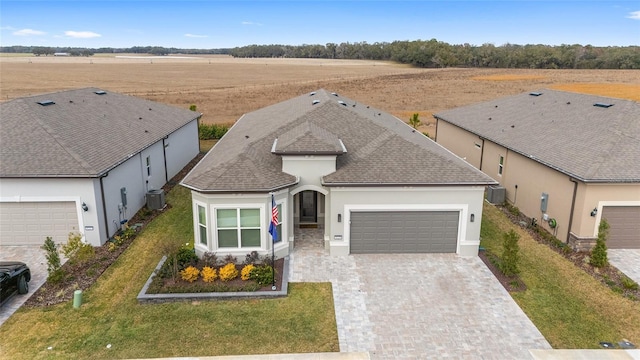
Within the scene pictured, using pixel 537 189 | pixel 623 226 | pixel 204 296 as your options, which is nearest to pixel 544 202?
pixel 537 189

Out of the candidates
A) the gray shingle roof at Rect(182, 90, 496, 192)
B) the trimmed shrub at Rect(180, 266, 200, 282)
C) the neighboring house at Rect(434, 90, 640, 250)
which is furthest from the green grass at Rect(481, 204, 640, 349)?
the trimmed shrub at Rect(180, 266, 200, 282)

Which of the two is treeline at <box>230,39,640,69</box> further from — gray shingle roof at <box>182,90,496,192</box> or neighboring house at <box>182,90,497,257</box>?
neighboring house at <box>182,90,497,257</box>

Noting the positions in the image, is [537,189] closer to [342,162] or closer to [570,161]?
[570,161]

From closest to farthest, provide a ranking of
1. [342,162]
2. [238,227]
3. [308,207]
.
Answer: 1. [238,227]
2. [342,162]
3. [308,207]

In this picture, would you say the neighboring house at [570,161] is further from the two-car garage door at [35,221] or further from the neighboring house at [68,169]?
the two-car garage door at [35,221]

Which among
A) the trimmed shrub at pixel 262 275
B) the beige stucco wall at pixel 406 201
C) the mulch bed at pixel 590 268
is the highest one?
the beige stucco wall at pixel 406 201

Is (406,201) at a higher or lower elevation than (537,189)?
higher

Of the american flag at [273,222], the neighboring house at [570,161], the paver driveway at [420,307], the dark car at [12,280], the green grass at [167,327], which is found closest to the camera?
the green grass at [167,327]

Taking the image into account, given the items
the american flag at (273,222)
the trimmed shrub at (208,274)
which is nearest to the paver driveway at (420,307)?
the american flag at (273,222)
